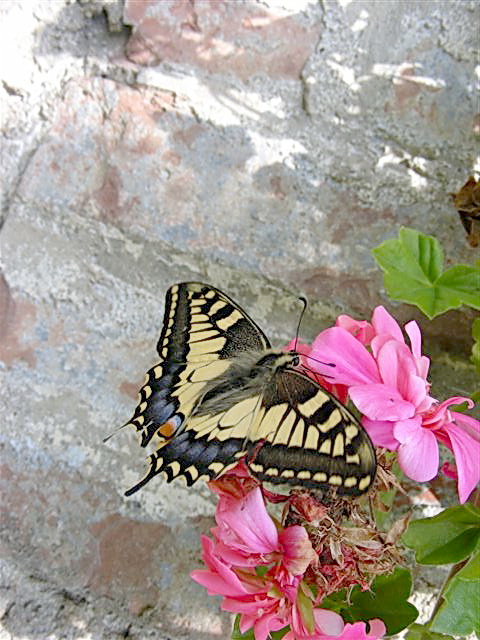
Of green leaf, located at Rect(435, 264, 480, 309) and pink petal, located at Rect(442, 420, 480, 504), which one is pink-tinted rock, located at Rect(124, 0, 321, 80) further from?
pink petal, located at Rect(442, 420, 480, 504)

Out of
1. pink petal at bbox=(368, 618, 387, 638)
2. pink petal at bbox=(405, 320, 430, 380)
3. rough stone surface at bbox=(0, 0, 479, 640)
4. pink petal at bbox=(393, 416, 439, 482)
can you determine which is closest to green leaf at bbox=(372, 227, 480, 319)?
rough stone surface at bbox=(0, 0, 479, 640)

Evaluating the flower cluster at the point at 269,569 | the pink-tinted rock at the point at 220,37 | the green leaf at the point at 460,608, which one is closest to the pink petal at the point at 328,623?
the flower cluster at the point at 269,569

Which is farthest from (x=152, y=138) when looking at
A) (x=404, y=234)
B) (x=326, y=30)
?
(x=404, y=234)

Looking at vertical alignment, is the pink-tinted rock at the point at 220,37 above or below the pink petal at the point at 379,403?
above

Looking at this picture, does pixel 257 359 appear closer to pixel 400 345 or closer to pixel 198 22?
pixel 400 345

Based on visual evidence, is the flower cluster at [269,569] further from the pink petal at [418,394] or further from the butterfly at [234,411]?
the pink petal at [418,394]

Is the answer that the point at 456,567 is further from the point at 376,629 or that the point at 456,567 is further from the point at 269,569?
the point at 269,569

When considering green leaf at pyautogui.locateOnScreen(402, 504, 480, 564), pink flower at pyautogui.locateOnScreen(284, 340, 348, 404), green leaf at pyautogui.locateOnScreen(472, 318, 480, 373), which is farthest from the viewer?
green leaf at pyautogui.locateOnScreen(472, 318, 480, 373)
